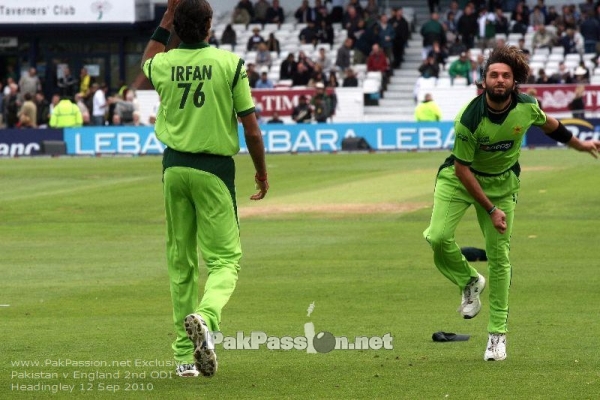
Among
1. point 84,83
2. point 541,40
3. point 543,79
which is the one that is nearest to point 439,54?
point 541,40

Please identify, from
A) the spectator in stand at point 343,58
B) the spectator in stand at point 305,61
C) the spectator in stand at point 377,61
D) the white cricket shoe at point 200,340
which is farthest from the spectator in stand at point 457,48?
the white cricket shoe at point 200,340

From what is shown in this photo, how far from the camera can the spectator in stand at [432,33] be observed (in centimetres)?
4525

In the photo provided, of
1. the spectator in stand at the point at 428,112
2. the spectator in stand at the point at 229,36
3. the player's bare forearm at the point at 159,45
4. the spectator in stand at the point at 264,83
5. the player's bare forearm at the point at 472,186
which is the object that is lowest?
the spectator in stand at the point at 428,112

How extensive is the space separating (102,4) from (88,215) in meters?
29.4

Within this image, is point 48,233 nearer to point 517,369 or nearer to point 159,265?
point 159,265

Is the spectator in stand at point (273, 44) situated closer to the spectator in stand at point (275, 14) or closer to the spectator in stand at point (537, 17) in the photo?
the spectator in stand at point (275, 14)

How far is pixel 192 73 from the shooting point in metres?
7.66

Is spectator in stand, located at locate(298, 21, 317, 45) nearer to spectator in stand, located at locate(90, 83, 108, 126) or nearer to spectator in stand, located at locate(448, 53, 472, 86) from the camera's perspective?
spectator in stand, located at locate(448, 53, 472, 86)

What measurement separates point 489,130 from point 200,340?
2.67 meters

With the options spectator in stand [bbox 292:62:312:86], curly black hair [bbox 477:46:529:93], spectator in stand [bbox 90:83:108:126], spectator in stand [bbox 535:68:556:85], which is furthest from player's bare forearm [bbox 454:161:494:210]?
spectator in stand [bbox 292:62:312:86]

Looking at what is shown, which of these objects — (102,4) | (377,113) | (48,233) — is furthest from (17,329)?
(102,4)

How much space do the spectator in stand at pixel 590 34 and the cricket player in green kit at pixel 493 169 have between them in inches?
1404

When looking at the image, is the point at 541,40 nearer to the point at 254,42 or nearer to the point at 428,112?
the point at 428,112

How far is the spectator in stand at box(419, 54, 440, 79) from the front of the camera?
141 ft
